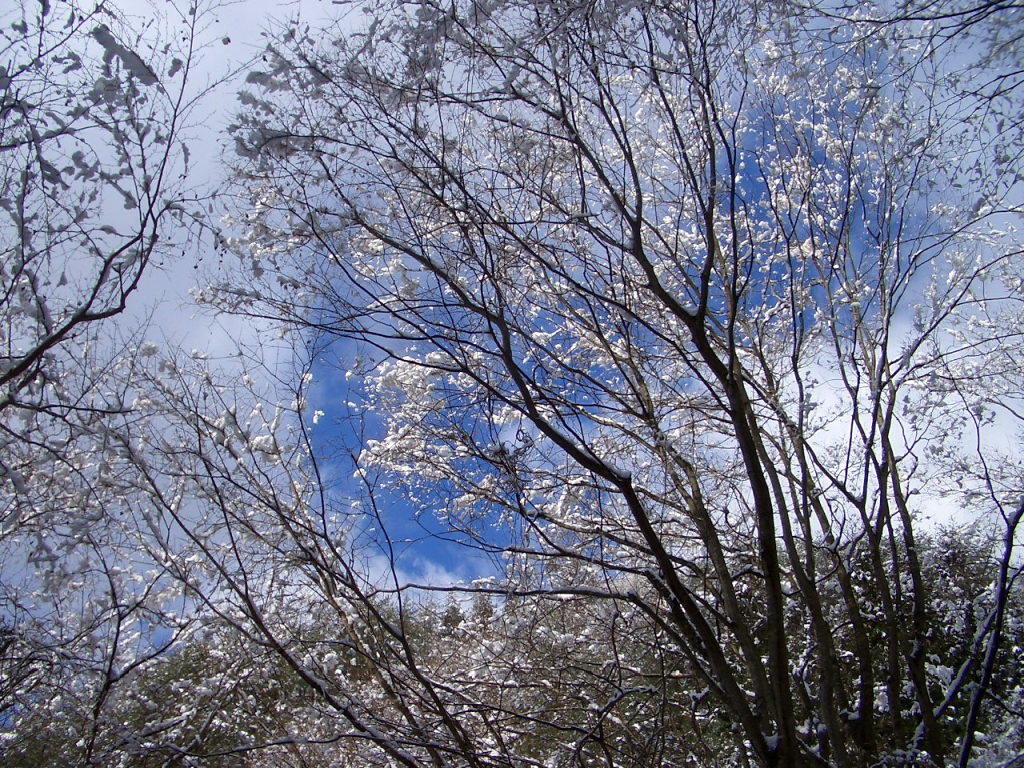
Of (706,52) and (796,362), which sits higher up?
(706,52)

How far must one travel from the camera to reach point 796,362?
3.95 metres

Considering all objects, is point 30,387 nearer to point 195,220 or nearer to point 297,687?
point 195,220

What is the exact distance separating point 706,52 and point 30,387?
12.2ft

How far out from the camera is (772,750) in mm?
3006

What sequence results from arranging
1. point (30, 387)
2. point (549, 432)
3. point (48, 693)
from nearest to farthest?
point (549, 432), point (30, 387), point (48, 693)

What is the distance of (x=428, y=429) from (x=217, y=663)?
223 inches

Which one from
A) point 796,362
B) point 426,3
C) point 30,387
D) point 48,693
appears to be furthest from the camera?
point 48,693

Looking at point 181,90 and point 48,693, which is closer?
point 181,90

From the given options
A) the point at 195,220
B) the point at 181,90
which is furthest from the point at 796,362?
the point at 181,90

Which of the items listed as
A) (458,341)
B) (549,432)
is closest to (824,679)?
(549,432)

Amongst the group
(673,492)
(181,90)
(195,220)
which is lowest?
(673,492)

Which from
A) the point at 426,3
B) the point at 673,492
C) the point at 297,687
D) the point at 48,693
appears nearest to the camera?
the point at 426,3

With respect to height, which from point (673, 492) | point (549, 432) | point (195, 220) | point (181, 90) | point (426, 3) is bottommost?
point (549, 432)

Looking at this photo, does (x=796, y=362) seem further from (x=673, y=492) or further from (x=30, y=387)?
(x=30, y=387)
